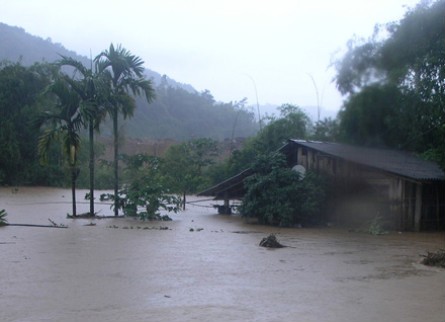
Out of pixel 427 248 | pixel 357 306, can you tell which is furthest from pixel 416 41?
pixel 357 306

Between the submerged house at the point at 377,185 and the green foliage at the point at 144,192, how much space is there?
5.57 meters

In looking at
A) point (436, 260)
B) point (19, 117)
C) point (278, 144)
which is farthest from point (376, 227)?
point (19, 117)

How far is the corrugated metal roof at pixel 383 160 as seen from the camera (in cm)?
1916

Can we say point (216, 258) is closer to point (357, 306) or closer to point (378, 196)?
point (357, 306)

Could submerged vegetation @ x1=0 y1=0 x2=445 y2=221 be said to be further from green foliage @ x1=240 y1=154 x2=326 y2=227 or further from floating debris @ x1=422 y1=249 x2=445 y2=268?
floating debris @ x1=422 y1=249 x2=445 y2=268

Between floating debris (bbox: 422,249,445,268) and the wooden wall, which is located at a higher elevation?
the wooden wall

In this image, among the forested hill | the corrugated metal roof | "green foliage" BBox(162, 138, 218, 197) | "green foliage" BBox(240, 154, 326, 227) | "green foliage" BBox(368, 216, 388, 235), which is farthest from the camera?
the forested hill

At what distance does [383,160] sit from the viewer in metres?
20.9

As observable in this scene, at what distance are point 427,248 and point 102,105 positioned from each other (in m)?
12.7

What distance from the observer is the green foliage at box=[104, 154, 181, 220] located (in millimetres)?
21594

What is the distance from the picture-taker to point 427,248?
1547 cm

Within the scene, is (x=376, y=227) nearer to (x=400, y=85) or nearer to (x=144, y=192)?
(x=400, y=85)

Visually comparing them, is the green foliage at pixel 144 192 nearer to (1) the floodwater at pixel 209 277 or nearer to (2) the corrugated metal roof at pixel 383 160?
(1) the floodwater at pixel 209 277

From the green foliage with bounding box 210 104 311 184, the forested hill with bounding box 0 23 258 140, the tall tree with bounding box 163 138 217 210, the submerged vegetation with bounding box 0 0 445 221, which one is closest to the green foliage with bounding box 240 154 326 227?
the submerged vegetation with bounding box 0 0 445 221
